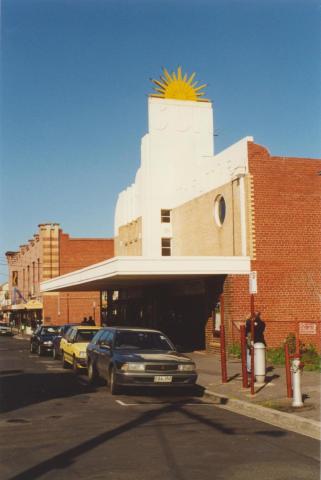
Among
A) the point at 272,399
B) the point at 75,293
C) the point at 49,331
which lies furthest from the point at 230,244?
the point at 75,293

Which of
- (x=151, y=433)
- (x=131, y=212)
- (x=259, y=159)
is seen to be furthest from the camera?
(x=131, y=212)

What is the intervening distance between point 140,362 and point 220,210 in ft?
47.1

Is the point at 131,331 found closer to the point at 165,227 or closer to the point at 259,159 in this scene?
the point at 259,159

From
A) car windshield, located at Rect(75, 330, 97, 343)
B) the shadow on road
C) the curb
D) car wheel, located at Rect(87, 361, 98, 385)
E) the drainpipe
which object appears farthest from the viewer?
the drainpipe

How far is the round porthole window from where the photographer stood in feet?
88.8

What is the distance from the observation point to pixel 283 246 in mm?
25109

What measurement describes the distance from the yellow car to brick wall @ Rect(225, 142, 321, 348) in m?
5.74

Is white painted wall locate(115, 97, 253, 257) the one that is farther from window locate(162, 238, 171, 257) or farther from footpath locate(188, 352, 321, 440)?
footpath locate(188, 352, 321, 440)

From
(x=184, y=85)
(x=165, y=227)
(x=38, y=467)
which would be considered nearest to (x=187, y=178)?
(x=165, y=227)

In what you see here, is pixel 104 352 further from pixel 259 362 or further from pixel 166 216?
pixel 166 216

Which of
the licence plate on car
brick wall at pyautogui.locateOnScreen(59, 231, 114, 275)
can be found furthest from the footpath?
brick wall at pyautogui.locateOnScreen(59, 231, 114, 275)

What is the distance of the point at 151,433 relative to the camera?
9594mm

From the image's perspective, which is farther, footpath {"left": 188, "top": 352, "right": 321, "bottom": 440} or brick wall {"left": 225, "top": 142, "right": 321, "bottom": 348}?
brick wall {"left": 225, "top": 142, "right": 321, "bottom": 348}

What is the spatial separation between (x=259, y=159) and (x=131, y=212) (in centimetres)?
1520
